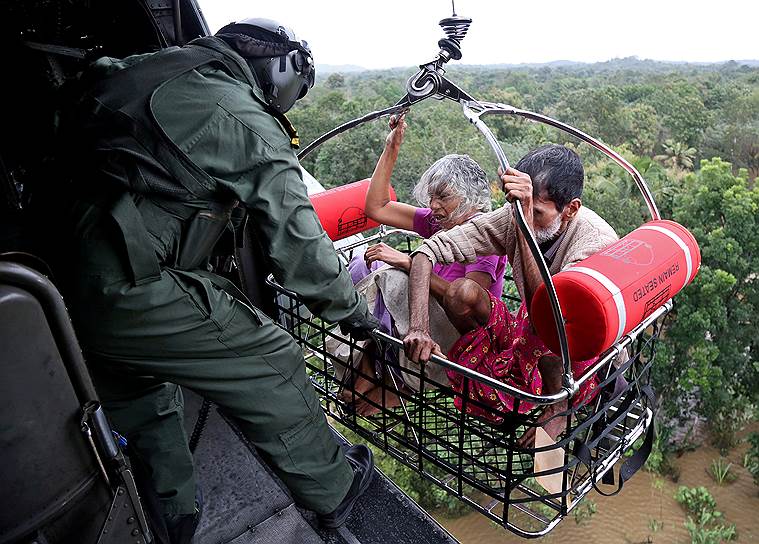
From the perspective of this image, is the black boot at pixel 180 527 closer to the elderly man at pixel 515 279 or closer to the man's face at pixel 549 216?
the elderly man at pixel 515 279

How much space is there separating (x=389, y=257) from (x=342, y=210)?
824 mm

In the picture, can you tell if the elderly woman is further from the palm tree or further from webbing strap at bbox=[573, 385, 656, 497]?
the palm tree

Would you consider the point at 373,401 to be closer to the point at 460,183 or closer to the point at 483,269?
the point at 483,269

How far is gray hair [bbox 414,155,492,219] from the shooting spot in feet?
8.04

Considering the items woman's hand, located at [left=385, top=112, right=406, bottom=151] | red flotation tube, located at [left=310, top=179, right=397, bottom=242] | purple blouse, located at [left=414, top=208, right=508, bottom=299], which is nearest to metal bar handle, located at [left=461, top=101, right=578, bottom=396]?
woman's hand, located at [left=385, top=112, right=406, bottom=151]

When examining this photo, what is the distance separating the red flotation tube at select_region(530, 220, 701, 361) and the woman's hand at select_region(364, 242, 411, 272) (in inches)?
24.7

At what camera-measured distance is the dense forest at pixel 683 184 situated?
10844 millimetres

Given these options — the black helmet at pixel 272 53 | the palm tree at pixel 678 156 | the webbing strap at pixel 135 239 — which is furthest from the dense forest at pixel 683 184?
the webbing strap at pixel 135 239

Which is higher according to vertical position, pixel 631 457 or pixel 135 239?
pixel 135 239

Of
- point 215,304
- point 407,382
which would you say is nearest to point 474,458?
point 407,382

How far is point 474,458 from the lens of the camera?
168cm

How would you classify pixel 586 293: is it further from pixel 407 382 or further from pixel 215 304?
pixel 215 304

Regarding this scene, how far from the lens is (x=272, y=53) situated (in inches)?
75.3

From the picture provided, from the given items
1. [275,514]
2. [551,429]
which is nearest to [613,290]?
[551,429]
